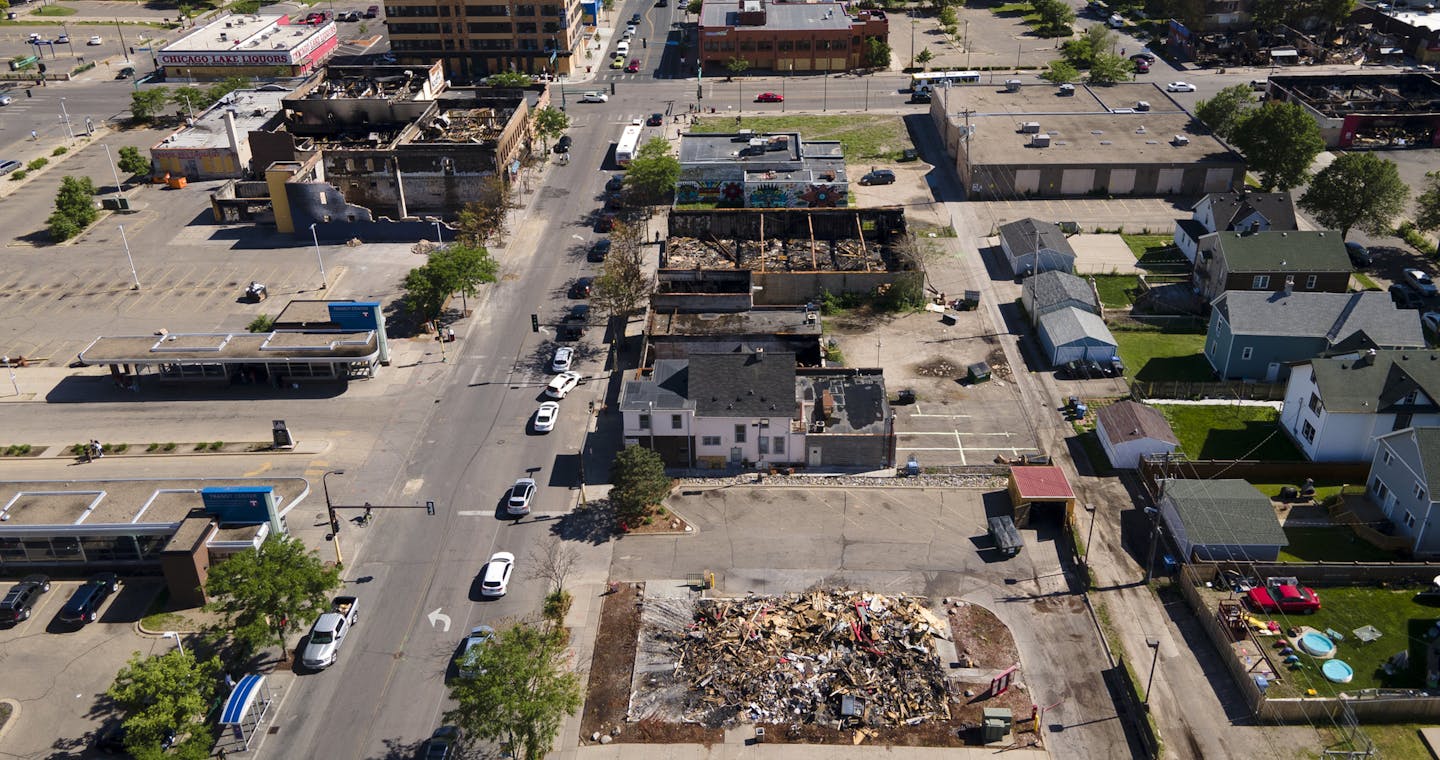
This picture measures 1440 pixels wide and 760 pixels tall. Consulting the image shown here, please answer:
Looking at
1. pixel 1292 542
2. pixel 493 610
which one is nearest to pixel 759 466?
pixel 493 610

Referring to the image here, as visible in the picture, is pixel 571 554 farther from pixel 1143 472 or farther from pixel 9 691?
pixel 1143 472

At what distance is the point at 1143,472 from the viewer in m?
71.9

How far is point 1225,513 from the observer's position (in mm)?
64688

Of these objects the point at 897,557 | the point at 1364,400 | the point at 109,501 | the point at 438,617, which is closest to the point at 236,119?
the point at 109,501

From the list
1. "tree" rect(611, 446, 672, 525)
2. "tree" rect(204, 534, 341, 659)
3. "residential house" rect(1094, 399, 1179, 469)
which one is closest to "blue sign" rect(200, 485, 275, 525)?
"tree" rect(204, 534, 341, 659)

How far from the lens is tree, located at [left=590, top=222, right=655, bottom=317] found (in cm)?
9056

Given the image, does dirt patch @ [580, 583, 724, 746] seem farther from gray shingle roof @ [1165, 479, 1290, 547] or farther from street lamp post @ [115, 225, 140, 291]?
street lamp post @ [115, 225, 140, 291]

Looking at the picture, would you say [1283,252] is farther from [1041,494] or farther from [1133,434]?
[1041,494]

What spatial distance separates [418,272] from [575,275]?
1579cm

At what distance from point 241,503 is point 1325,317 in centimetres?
7858

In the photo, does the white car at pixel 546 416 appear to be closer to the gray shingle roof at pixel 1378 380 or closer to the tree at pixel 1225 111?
the gray shingle roof at pixel 1378 380

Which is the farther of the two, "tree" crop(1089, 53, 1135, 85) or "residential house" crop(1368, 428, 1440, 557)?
"tree" crop(1089, 53, 1135, 85)

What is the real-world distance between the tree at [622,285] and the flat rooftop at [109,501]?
102 feet

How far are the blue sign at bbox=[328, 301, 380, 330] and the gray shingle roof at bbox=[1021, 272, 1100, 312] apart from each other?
2167 inches
